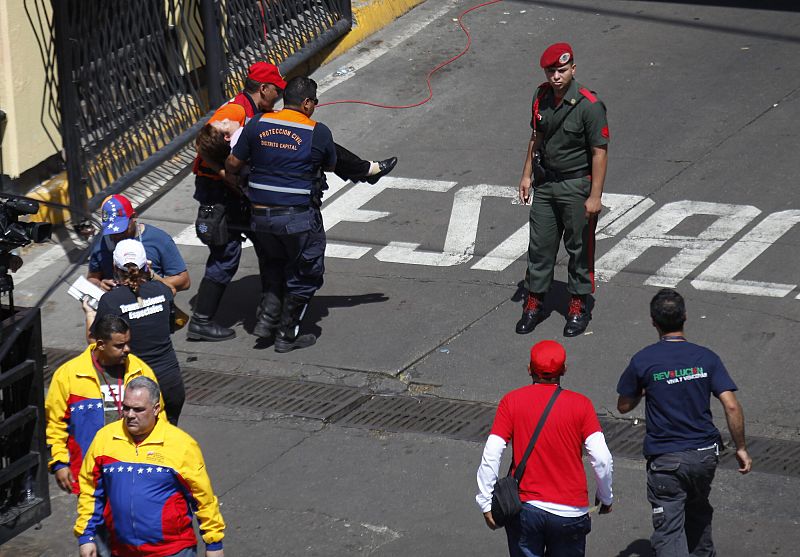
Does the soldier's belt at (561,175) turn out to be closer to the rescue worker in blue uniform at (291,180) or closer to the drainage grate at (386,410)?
the rescue worker in blue uniform at (291,180)

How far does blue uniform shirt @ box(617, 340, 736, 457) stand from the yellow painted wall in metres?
A: 6.67

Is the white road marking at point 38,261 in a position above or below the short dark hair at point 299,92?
below

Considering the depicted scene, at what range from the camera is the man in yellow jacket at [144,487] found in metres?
5.34

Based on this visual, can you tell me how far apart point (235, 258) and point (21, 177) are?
9.01 feet

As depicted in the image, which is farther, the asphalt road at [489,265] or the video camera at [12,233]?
the asphalt road at [489,265]

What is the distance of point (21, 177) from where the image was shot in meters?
11.0

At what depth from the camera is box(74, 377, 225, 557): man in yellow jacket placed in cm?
534

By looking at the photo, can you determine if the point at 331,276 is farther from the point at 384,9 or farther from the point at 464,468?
the point at 384,9

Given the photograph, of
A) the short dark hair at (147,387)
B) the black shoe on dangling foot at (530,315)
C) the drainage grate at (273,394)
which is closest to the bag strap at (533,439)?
the short dark hair at (147,387)

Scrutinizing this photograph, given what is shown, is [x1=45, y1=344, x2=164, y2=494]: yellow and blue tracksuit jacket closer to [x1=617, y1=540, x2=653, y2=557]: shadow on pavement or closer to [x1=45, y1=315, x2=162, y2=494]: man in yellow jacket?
[x1=45, y1=315, x2=162, y2=494]: man in yellow jacket

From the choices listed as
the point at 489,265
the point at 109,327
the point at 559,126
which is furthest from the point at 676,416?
the point at 489,265

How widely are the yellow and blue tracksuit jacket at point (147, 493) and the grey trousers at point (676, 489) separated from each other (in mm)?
2068

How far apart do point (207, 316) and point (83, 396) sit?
313 cm

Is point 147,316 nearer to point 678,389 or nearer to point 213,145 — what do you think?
point 213,145
